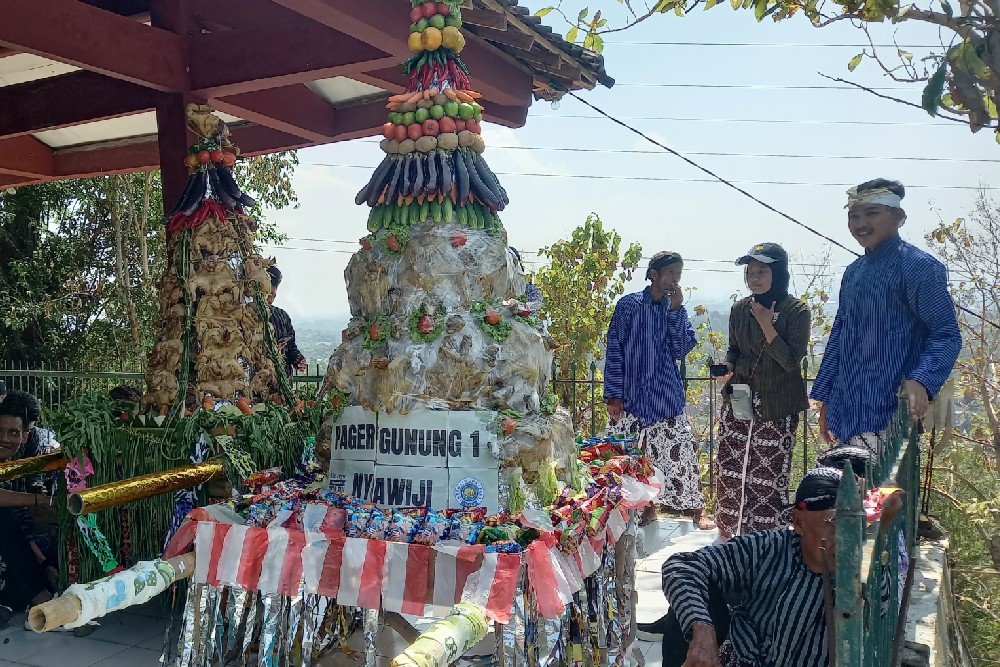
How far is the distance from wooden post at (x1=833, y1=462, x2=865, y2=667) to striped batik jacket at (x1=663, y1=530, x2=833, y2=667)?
23.3 inches

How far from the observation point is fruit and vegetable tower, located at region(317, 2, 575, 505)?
267 centimetres

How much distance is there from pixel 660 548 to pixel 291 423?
2.98m

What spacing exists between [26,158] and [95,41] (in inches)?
151

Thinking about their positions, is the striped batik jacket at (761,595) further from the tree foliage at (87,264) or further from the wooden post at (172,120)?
the tree foliage at (87,264)

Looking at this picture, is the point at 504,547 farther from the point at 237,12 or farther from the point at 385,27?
the point at 237,12

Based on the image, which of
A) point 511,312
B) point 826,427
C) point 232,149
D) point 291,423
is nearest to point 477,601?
point 511,312

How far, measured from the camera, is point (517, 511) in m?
2.56

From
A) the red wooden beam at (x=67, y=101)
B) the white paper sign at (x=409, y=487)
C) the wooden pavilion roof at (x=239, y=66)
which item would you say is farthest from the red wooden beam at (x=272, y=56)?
the white paper sign at (x=409, y=487)

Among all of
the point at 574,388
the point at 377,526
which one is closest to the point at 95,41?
the point at 377,526

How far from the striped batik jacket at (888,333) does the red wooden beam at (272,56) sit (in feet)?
8.99

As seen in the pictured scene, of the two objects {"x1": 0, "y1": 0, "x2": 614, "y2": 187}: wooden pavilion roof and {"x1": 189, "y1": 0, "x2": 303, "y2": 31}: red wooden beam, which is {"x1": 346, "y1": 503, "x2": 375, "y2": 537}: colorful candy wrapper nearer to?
{"x1": 0, "y1": 0, "x2": 614, "y2": 187}: wooden pavilion roof

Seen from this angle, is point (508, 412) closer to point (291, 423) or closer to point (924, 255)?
point (291, 423)

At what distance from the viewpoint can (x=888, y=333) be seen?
3.37 metres

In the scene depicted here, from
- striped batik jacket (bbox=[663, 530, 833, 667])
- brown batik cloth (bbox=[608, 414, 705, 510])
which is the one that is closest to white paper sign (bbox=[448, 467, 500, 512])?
striped batik jacket (bbox=[663, 530, 833, 667])
